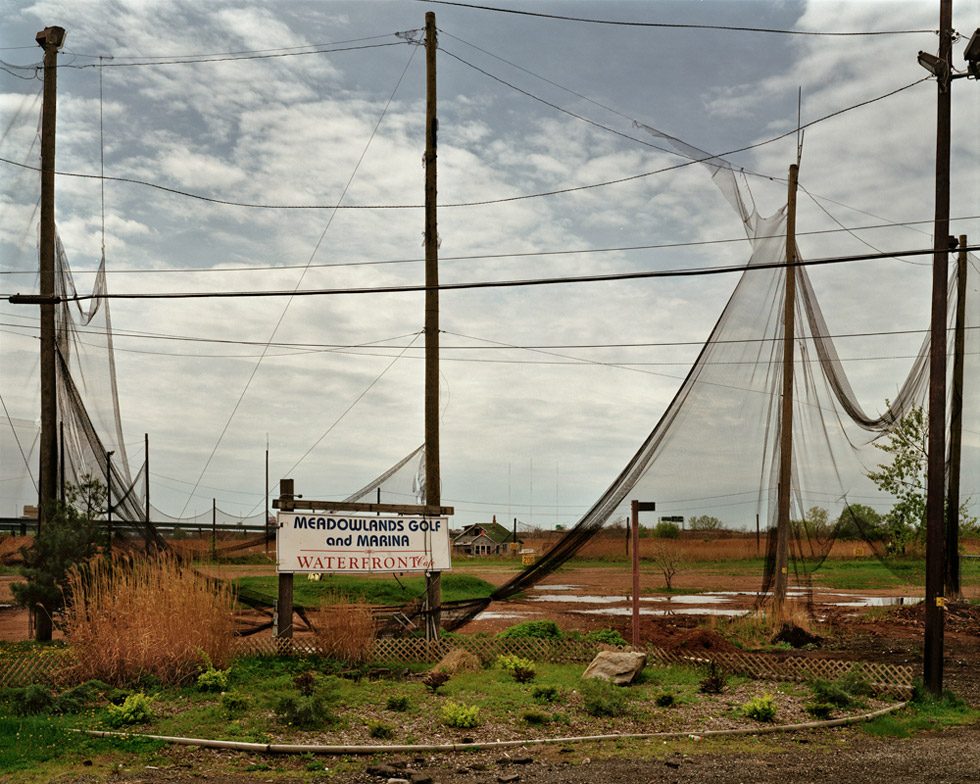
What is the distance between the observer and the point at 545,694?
12914 mm

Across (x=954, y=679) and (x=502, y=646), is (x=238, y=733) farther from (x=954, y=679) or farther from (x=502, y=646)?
(x=954, y=679)

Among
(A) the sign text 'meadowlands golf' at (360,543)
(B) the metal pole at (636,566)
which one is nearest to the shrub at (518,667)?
(B) the metal pole at (636,566)

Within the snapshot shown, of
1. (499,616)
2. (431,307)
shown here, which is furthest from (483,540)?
(431,307)

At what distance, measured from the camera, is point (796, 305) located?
19.9 metres

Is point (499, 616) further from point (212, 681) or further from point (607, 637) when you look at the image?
point (212, 681)

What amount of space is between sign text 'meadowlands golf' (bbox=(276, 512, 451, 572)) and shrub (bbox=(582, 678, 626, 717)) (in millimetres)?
5393

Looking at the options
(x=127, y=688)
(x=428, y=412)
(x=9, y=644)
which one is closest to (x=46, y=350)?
(x=9, y=644)

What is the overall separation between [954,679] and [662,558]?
5.41 m

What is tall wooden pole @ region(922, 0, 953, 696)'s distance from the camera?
45.8ft

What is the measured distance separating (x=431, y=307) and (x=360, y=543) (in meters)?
4.59

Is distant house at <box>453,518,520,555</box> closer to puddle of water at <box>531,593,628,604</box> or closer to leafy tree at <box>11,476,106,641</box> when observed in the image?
puddle of water at <box>531,593,628,604</box>

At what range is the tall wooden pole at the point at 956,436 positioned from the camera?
75.4ft

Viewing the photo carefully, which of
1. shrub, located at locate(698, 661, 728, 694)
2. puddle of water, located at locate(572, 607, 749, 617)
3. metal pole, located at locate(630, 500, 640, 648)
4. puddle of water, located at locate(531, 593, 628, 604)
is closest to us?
shrub, located at locate(698, 661, 728, 694)

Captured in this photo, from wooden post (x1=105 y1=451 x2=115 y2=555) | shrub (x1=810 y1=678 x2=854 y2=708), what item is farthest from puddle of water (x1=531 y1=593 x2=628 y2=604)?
shrub (x1=810 y1=678 x2=854 y2=708)
